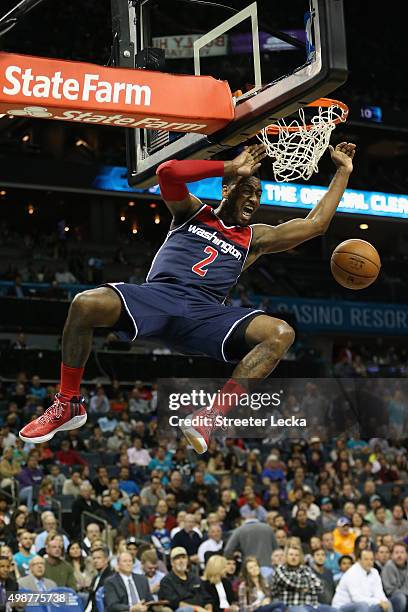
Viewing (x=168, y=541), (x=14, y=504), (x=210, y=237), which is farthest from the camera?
(x=14, y=504)

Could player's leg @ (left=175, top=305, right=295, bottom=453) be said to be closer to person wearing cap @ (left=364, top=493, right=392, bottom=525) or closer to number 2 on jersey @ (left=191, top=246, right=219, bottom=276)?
number 2 on jersey @ (left=191, top=246, right=219, bottom=276)

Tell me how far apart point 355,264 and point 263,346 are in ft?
4.19

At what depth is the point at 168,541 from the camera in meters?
12.2

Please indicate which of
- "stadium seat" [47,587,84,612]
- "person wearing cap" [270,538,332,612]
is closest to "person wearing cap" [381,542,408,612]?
"person wearing cap" [270,538,332,612]

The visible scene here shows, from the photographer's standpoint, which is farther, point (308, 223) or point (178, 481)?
point (178, 481)

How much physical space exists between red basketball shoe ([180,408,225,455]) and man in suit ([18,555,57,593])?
5.06m

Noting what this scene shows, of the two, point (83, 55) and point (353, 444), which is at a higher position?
point (83, 55)

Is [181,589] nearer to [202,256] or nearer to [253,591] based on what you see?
[253,591]

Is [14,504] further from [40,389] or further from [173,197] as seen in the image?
[173,197]

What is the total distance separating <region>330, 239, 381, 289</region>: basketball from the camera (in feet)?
21.0

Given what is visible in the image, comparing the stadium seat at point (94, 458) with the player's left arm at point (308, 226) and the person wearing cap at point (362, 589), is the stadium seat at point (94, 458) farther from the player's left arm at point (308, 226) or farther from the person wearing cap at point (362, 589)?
the player's left arm at point (308, 226)

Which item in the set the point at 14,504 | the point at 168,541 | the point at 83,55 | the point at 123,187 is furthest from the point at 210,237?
the point at 83,55

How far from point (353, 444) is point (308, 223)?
40.7 feet

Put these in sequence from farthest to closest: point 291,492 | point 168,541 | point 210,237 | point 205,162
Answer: point 291,492 → point 168,541 → point 210,237 → point 205,162
